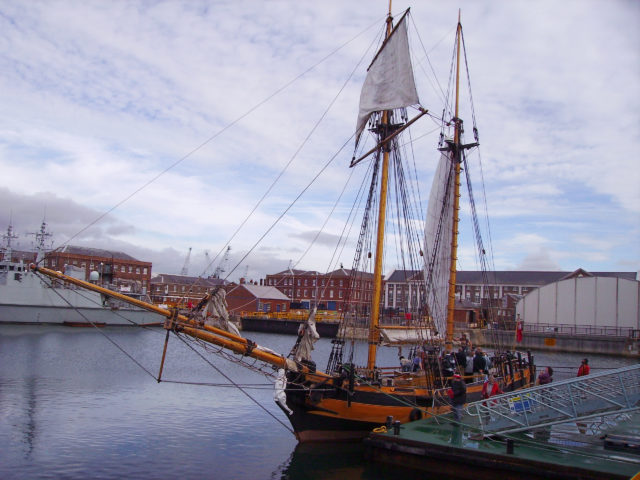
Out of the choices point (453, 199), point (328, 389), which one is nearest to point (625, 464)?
point (328, 389)

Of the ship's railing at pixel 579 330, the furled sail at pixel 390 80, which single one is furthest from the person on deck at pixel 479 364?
the ship's railing at pixel 579 330

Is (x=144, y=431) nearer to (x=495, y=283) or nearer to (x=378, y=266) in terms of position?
(x=378, y=266)

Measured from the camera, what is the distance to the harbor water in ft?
55.8

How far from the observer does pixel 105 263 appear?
313 ft

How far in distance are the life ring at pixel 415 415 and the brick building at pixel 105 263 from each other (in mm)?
78123

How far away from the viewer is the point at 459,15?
38.7 m

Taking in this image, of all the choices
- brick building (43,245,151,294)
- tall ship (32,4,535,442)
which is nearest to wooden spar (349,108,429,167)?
tall ship (32,4,535,442)

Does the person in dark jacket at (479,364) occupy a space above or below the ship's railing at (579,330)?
below

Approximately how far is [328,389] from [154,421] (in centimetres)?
787

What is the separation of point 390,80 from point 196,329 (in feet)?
43.8

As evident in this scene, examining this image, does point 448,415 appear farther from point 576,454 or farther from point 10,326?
point 10,326

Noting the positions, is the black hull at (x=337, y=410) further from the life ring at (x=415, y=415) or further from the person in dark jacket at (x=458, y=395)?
the person in dark jacket at (x=458, y=395)

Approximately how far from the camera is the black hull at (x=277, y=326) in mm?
84375

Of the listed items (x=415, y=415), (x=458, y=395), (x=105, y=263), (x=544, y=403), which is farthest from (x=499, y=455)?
(x=105, y=263)
